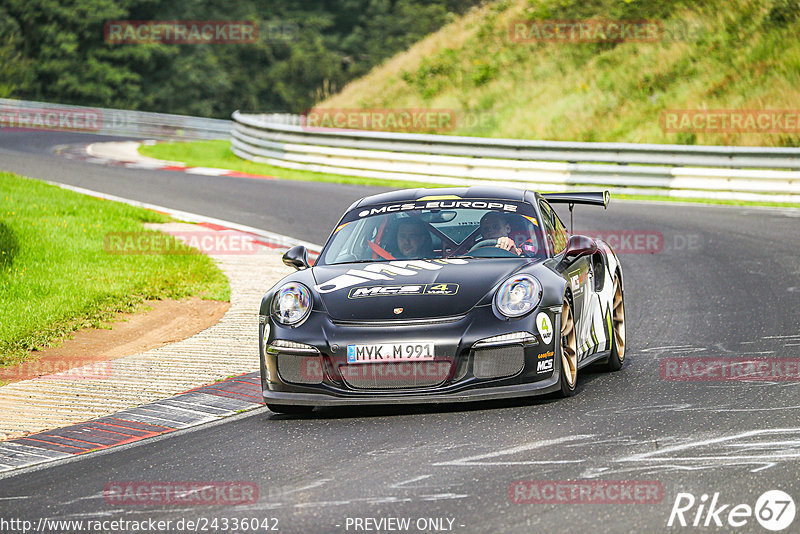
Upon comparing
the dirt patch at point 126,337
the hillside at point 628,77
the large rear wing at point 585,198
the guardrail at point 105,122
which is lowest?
the dirt patch at point 126,337

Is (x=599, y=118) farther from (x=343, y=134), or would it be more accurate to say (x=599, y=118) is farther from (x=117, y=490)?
(x=117, y=490)

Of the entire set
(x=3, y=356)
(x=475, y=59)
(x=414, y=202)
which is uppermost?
(x=475, y=59)

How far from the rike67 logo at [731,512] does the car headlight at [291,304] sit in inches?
111

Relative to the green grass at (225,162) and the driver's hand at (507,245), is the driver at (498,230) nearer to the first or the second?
the driver's hand at (507,245)

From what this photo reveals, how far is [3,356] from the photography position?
8.82 metres

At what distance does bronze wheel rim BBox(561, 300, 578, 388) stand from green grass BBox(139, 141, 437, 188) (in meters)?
14.6

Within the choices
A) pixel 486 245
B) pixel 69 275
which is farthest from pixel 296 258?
pixel 69 275

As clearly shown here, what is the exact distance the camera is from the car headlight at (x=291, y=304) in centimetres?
678

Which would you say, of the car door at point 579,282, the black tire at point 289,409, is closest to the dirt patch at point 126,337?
the black tire at point 289,409

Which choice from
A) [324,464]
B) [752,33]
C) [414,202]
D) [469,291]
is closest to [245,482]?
[324,464]

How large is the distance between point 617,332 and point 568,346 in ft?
4.52

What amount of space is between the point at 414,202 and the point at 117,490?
3450mm

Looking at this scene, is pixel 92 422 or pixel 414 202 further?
pixel 414 202

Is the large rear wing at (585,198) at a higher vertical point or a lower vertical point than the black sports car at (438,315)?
higher
